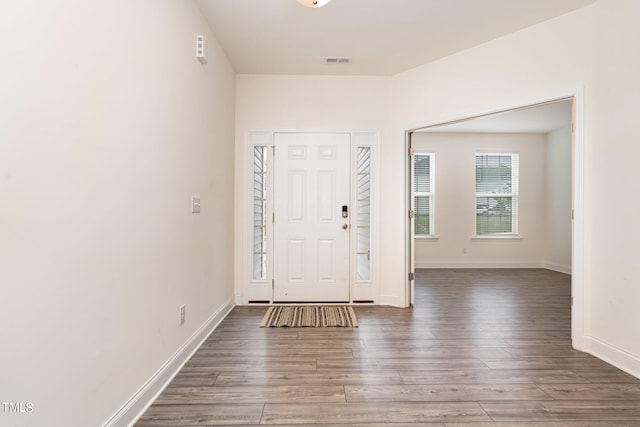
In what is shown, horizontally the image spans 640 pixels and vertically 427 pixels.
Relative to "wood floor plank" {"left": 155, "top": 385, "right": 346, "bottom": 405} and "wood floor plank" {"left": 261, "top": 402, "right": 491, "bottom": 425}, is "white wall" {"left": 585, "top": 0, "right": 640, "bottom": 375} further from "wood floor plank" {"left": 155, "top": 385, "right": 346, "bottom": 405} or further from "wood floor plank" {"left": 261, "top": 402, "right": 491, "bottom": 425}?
"wood floor plank" {"left": 155, "top": 385, "right": 346, "bottom": 405}

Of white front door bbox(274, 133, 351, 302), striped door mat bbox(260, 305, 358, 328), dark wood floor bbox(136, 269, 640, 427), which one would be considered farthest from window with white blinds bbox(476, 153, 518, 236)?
striped door mat bbox(260, 305, 358, 328)

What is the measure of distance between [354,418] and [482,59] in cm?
327

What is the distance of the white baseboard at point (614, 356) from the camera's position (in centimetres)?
210

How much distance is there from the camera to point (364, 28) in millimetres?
2789

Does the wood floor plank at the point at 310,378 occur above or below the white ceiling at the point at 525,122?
below

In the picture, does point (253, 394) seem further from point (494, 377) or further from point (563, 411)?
point (563, 411)

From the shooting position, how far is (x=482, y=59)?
9.98 feet

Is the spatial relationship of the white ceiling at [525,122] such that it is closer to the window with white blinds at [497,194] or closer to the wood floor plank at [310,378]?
the window with white blinds at [497,194]

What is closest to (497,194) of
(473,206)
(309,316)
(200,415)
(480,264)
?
(473,206)

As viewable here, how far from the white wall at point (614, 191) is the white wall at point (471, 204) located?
3.81 meters

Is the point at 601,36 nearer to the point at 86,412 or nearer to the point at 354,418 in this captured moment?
the point at 354,418

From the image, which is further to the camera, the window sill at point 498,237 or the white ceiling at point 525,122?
the window sill at point 498,237

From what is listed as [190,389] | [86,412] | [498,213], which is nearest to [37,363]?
[86,412]

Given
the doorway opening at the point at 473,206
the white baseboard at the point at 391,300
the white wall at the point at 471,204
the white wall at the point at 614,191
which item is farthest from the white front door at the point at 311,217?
the white wall at the point at 471,204
